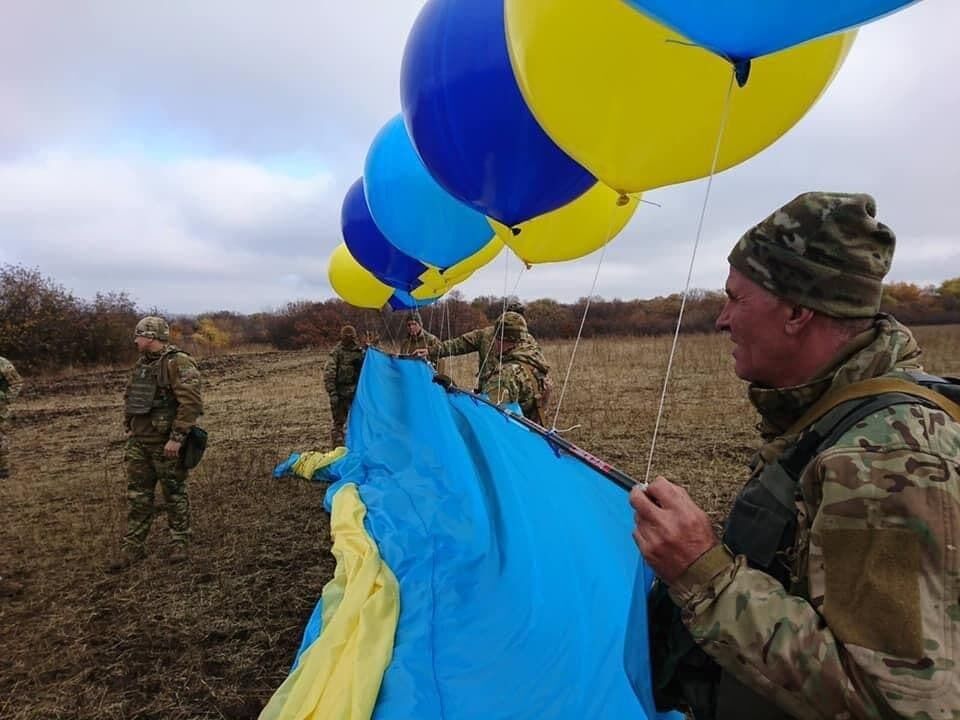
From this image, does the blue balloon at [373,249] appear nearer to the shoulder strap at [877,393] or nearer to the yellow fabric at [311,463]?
the yellow fabric at [311,463]

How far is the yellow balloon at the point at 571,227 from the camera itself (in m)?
3.33

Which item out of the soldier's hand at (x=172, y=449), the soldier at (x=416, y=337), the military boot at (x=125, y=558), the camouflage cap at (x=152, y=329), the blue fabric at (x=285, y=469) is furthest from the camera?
the soldier at (x=416, y=337)

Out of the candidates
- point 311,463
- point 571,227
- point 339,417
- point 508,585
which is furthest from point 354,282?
point 508,585

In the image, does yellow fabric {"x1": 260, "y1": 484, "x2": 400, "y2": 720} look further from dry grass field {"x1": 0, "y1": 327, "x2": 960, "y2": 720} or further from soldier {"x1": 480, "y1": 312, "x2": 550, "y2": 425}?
soldier {"x1": 480, "y1": 312, "x2": 550, "y2": 425}

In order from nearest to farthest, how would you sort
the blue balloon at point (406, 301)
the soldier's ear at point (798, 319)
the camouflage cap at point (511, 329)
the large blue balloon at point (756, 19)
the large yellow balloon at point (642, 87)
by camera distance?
the soldier's ear at point (798, 319), the large blue balloon at point (756, 19), the large yellow balloon at point (642, 87), the camouflage cap at point (511, 329), the blue balloon at point (406, 301)

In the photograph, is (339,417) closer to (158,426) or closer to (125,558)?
(158,426)

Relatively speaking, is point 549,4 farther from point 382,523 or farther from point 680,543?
point 382,523

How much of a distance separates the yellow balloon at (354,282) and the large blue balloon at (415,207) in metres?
3.05

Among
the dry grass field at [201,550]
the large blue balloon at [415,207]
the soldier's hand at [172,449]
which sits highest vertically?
the large blue balloon at [415,207]

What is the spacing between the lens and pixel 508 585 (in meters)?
2.69

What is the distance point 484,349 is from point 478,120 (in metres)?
3.15

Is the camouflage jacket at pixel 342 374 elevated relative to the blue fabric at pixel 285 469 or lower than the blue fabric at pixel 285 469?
elevated

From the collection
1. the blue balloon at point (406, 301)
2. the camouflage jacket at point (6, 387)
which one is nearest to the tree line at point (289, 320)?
the blue balloon at point (406, 301)

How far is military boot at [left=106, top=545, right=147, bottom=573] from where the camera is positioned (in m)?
4.14
